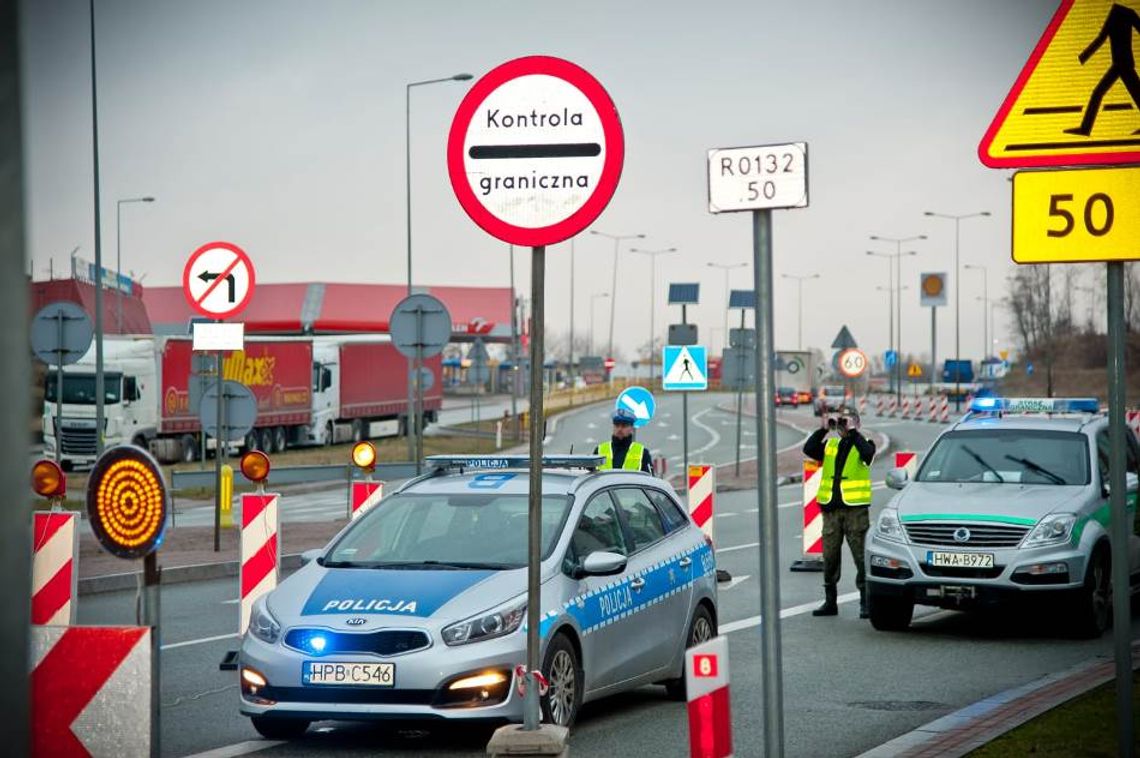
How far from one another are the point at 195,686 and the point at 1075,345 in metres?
109

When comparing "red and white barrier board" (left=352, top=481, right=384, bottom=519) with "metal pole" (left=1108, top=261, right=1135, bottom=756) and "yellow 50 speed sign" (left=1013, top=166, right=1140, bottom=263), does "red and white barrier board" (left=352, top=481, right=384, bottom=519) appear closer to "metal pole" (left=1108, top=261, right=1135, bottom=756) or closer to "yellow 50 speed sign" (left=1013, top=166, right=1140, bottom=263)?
"metal pole" (left=1108, top=261, right=1135, bottom=756)

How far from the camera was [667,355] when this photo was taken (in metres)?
28.0

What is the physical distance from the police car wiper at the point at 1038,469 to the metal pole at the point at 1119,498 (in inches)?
343

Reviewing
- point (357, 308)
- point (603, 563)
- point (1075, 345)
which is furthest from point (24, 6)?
point (1075, 345)

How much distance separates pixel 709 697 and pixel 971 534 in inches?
366

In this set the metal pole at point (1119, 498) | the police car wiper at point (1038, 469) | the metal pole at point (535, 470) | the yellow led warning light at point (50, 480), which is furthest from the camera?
the police car wiper at point (1038, 469)

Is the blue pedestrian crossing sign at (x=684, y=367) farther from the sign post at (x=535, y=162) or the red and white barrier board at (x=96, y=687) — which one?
the red and white barrier board at (x=96, y=687)

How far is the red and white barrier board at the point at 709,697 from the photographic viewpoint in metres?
5.64

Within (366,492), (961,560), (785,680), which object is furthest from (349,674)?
(961,560)

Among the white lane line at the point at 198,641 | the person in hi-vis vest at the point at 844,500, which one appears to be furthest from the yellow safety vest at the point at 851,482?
the white lane line at the point at 198,641

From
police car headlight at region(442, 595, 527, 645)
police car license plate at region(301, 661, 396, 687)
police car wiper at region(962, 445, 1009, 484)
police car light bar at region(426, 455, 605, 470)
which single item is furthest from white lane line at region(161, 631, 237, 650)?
police car wiper at region(962, 445, 1009, 484)

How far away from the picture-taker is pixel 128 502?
5.45 m

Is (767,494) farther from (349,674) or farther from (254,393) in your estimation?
(254,393)

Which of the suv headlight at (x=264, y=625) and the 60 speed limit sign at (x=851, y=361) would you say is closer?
the suv headlight at (x=264, y=625)
